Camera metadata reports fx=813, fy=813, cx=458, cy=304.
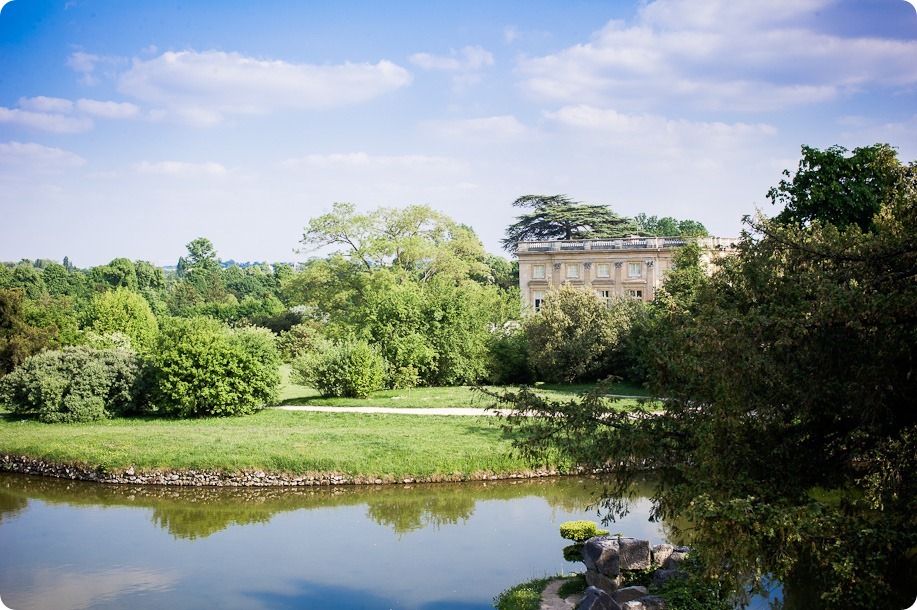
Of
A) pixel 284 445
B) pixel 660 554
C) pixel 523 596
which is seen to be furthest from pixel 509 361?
pixel 523 596

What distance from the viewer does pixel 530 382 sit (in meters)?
33.4

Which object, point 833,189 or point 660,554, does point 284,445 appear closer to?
point 660,554

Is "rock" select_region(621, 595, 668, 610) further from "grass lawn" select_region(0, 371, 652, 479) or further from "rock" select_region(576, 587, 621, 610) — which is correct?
"grass lawn" select_region(0, 371, 652, 479)

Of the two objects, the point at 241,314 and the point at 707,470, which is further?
the point at 241,314

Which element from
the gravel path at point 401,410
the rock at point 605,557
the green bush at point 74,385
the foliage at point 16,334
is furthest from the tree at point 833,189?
the foliage at point 16,334

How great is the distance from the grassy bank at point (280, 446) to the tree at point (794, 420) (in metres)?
7.07


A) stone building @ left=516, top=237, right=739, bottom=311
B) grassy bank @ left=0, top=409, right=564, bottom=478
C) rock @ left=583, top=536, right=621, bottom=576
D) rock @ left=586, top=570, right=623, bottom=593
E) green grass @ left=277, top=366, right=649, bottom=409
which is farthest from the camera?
stone building @ left=516, top=237, right=739, bottom=311

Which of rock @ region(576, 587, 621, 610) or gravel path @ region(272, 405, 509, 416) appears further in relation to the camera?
gravel path @ region(272, 405, 509, 416)

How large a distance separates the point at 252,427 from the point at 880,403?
16605 mm

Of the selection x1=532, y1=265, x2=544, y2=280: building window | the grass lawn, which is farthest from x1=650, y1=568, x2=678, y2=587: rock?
x1=532, y1=265, x2=544, y2=280: building window

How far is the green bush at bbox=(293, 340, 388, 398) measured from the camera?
27.1 m

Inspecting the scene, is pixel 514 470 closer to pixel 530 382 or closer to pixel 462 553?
pixel 462 553

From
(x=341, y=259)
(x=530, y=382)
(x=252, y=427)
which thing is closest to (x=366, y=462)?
(x=252, y=427)

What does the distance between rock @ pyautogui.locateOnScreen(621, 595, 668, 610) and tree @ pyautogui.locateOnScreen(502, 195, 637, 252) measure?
44530 millimetres
